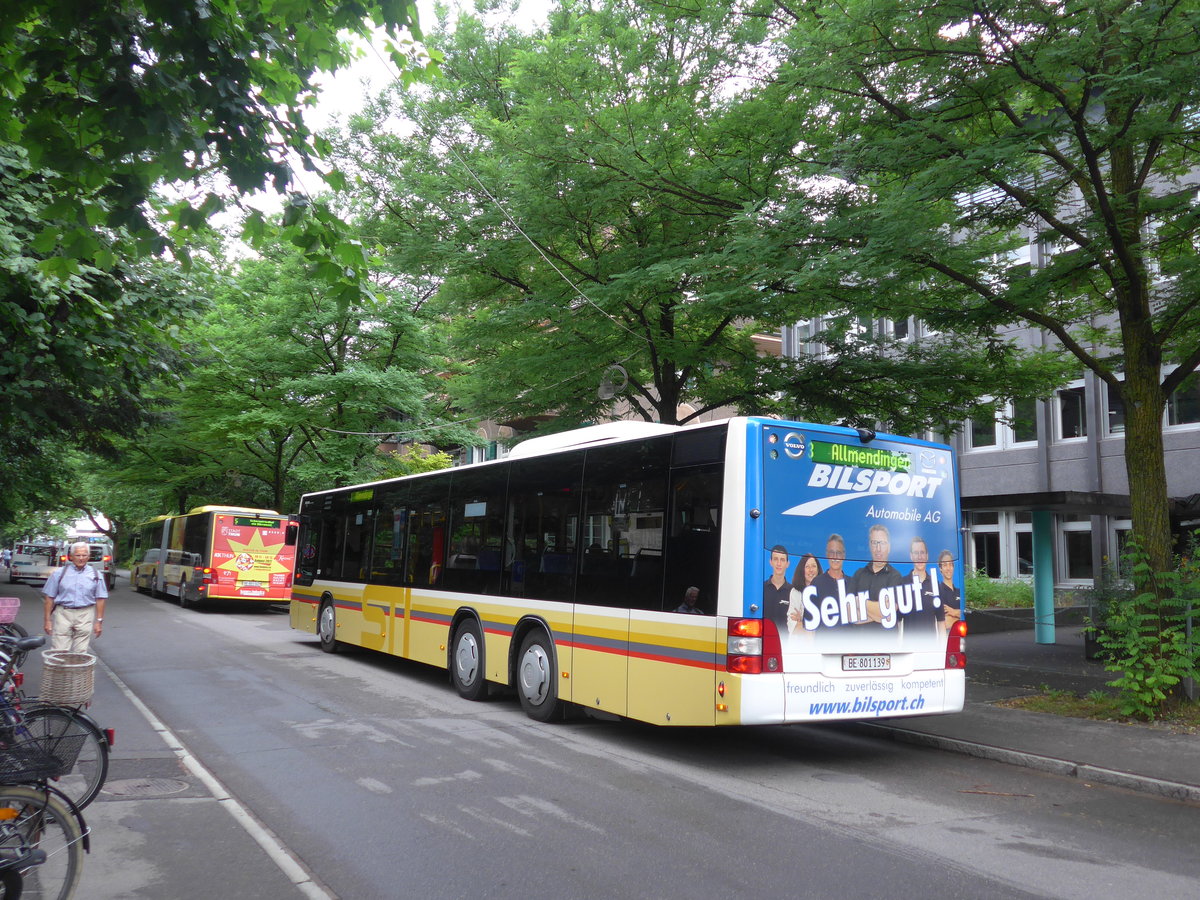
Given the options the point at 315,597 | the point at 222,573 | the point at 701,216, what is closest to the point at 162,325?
the point at 315,597

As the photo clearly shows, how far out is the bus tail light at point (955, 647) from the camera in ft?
27.9

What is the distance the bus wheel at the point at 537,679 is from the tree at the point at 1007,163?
4843mm

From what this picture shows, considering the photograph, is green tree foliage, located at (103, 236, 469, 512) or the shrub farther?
green tree foliage, located at (103, 236, 469, 512)

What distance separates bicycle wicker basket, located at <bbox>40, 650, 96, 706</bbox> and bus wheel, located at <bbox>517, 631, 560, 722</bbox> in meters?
4.42

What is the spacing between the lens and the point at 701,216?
1315cm

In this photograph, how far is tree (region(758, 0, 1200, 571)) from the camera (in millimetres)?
8812

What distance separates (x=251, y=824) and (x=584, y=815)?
83.5 inches

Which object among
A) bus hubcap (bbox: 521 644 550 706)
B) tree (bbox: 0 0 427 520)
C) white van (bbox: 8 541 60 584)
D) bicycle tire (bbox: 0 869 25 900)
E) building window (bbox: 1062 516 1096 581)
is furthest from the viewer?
white van (bbox: 8 541 60 584)

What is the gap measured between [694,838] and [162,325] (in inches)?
390

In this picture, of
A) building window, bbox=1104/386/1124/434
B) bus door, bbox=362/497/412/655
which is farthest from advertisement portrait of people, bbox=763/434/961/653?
building window, bbox=1104/386/1124/434

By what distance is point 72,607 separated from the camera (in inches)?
373

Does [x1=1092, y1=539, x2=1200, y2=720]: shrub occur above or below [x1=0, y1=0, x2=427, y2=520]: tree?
below

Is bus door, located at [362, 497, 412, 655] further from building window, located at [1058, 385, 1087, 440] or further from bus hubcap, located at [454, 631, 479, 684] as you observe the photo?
building window, located at [1058, 385, 1087, 440]

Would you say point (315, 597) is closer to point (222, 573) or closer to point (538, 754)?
point (538, 754)
